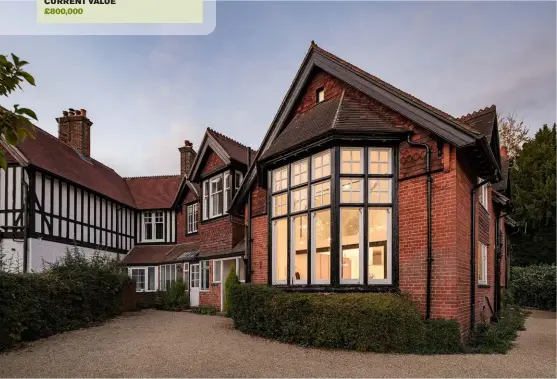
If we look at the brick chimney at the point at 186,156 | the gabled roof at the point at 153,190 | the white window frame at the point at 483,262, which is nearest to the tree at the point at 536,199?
the white window frame at the point at 483,262

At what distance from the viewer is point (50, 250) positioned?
19.2 metres

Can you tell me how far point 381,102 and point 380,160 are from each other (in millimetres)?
1377

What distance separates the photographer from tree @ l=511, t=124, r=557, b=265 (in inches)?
Result: 1233

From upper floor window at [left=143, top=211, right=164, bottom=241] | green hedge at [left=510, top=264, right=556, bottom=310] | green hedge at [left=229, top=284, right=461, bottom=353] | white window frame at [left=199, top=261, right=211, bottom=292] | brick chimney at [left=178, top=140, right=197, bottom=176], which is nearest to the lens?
green hedge at [left=229, top=284, right=461, bottom=353]

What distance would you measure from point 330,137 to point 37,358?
7.40 metres

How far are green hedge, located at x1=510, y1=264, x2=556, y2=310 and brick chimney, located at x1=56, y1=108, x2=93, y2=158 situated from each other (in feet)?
79.9

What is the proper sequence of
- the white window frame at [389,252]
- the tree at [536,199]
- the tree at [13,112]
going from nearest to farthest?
the tree at [13,112] → the white window frame at [389,252] → the tree at [536,199]

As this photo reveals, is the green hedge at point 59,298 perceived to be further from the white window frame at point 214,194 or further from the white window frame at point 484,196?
the white window frame at point 484,196

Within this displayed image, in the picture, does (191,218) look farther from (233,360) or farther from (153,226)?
(233,360)

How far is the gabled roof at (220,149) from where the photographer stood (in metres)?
18.0

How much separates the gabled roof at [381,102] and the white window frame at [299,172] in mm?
2132

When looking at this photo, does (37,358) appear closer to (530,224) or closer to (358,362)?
(358,362)

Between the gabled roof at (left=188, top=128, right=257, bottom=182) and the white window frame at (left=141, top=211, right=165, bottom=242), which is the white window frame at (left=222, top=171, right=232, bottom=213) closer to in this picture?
the gabled roof at (left=188, top=128, right=257, bottom=182)

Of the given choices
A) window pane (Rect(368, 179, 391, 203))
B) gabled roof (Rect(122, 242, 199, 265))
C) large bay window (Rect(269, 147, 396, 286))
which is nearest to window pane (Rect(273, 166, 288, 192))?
large bay window (Rect(269, 147, 396, 286))
